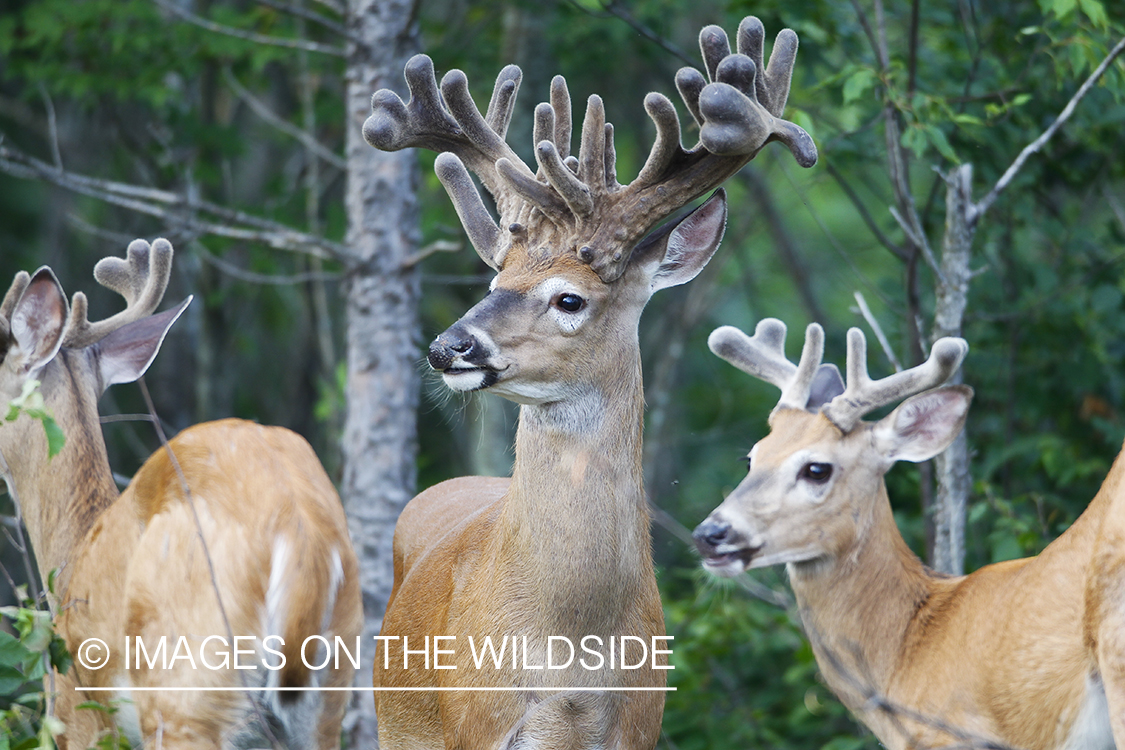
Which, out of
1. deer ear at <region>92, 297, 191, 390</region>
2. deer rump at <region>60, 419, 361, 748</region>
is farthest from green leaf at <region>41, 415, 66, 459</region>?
deer ear at <region>92, 297, 191, 390</region>

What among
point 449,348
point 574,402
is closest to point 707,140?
point 574,402

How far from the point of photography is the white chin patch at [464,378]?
363cm

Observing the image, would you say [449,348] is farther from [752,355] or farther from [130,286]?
[130,286]

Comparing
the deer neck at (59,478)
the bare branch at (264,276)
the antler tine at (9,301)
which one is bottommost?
the deer neck at (59,478)

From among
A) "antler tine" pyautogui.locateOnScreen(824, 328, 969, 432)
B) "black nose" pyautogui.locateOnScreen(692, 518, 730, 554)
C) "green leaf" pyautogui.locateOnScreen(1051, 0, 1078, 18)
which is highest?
"green leaf" pyautogui.locateOnScreen(1051, 0, 1078, 18)

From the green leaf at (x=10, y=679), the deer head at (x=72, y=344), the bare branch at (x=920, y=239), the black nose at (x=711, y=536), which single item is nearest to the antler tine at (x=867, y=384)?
the black nose at (x=711, y=536)

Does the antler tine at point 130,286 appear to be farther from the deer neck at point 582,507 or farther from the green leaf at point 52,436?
the deer neck at point 582,507

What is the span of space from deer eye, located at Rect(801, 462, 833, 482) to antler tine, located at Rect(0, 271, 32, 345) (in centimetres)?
311

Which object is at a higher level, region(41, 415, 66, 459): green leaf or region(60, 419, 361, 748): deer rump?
region(41, 415, 66, 459): green leaf

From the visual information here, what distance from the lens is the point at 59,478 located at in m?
4.54

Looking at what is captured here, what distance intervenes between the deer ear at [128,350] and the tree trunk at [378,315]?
3.91 ft

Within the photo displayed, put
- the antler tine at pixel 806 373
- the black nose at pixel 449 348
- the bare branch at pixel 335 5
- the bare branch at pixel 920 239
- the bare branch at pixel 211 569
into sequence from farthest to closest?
the bare branch at pixel 335 5, the bare branch at pixel 920 239, the antler tine at pixel 806 373, the black nose at pixel 449 348, the bare branch at pixel 211 569

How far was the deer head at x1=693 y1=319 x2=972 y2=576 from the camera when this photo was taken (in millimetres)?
4496

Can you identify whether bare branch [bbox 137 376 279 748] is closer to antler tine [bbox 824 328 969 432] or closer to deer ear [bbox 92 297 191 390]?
deer ear [bbox 92 297 191 390]
